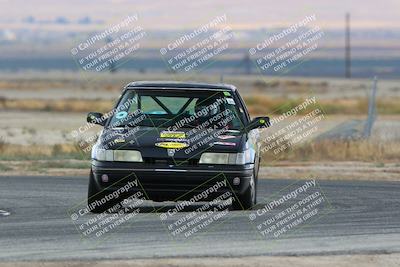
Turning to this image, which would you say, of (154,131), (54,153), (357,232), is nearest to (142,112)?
(154,131)

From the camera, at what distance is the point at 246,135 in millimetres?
15086

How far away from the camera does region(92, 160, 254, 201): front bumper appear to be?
14.2 m

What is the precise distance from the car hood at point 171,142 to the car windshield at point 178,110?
0.38 metres

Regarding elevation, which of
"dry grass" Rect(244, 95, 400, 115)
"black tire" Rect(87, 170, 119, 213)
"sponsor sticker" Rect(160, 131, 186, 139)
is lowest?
"dry grass" Rect(244, 95, 400, 115)

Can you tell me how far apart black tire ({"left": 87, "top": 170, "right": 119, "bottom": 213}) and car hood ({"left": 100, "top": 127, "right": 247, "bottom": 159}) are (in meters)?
0.48

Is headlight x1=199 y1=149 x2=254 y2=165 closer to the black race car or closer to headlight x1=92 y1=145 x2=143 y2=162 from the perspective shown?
the black race car

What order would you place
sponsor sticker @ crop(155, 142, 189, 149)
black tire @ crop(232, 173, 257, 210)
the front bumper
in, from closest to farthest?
1. the front bumper
2. sponsor sticker @ crop(155, 142, 189, 149)
3. black tire @ crop(232, 173, 257, 210)

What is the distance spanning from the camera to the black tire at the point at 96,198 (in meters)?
14.4

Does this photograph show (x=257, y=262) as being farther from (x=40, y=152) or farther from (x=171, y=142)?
(x=40, y=152)

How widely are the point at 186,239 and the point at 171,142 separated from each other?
2.23m

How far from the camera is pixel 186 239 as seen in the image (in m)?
12.4

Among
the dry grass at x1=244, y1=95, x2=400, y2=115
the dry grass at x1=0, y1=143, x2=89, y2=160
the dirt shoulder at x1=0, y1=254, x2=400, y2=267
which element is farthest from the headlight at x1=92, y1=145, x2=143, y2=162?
the dry grass at x1=244, y1=95, x2=400, y2=115

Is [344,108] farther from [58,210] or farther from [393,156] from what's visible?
[58,210]

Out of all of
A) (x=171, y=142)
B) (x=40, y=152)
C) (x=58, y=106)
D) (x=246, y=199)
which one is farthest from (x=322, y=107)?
(x=171, y=142)
